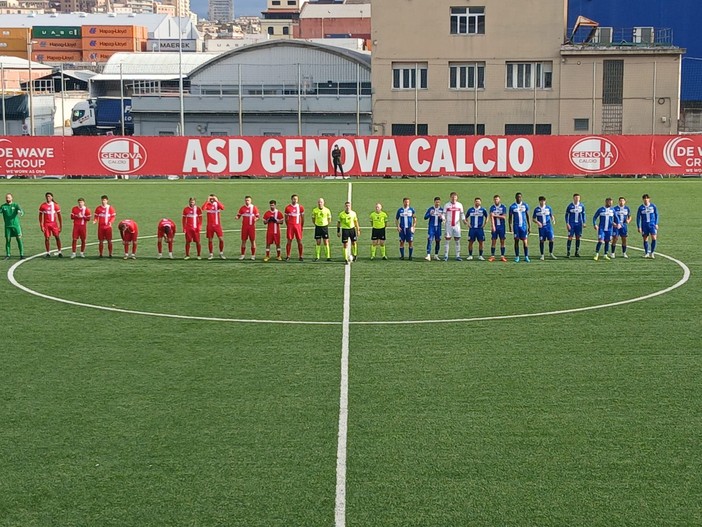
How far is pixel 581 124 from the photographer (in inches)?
2613

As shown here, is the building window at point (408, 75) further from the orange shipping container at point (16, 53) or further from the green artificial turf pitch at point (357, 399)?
the orange shipping container at point (16, 53)

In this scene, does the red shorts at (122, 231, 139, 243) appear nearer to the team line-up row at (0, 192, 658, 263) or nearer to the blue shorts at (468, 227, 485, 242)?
the team line-up row at (0, 192, 658, 263)

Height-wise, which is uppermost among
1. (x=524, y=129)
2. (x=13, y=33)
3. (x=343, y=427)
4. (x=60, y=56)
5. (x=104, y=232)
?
(x=13, y=33)

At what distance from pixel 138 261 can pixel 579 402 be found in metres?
17.0

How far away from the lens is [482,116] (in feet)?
220

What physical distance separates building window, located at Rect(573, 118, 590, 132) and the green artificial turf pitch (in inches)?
1630

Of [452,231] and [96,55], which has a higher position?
[96,55]

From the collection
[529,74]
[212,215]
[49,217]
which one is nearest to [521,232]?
[212,215]

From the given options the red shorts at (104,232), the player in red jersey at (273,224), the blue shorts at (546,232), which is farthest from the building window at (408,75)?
the red shorts at (104,232)

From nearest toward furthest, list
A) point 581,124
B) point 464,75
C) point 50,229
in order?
point 50,229, point 581,124, point 464,75

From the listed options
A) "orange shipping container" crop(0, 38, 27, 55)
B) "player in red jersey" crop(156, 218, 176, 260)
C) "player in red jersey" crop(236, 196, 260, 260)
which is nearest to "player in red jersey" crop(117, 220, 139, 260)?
"player in red jersey" crop(156, 218, 176, 260)

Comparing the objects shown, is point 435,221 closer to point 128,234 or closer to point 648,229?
point 648,229

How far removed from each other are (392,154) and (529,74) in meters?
17.4

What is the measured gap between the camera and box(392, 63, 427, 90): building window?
68.4m
